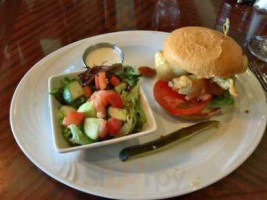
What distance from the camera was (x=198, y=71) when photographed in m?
1.39

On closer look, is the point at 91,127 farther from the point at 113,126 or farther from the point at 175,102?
the point at 175,102

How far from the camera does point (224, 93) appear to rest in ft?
4.83

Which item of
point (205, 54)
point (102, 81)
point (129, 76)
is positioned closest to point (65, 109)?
point (102, 81)

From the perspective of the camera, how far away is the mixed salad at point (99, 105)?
1188 mm

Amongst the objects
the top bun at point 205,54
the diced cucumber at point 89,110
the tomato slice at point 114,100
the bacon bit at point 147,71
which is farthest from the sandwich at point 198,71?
the diced cucumber at point 89,110

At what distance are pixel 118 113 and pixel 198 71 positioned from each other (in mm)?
431

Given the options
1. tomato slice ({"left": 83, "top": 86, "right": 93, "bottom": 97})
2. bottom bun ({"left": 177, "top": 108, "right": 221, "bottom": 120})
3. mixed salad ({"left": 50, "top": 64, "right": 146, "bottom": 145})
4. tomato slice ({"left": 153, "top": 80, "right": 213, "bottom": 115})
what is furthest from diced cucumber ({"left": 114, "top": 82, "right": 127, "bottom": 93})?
bottom bun ({"left": 177, "top": 108, "right": 221, "bottom": 120})

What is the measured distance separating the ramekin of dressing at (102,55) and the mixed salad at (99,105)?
27 centimetres

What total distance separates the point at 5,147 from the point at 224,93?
1026mm

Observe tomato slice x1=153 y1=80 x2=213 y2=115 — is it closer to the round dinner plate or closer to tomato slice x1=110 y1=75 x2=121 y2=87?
the round dinner plate

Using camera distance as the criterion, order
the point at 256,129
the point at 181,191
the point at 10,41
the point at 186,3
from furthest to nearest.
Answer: the point at 186,3
the point at 10,41
the point at 256,129
the point at 181,191

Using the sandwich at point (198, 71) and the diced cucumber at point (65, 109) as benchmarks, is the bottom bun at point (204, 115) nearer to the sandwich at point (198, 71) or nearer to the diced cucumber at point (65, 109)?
the sandwich at point (198, 71)

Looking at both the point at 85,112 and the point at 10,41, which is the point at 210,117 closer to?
the point at 85,112

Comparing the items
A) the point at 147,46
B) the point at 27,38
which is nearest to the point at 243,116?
the point at 147,46
